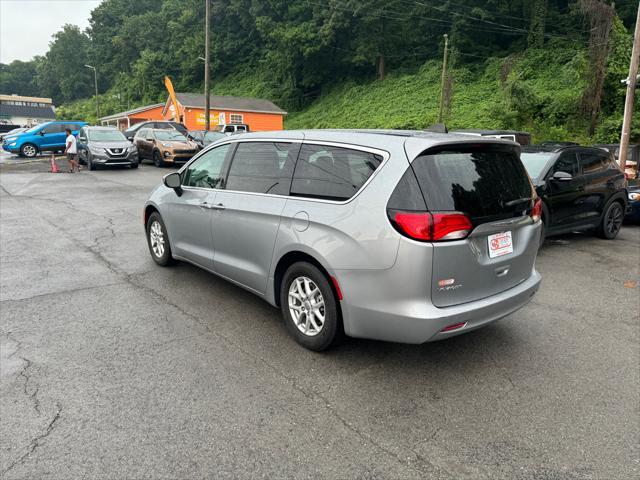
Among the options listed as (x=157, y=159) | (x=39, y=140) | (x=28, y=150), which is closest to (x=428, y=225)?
(x=157, y=159)

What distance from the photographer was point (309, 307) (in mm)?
3818

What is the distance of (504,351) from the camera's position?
3.96 metres

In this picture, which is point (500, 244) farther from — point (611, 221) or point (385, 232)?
point (611, 221)

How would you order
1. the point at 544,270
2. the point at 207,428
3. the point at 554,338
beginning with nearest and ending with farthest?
the point at 207,428
the point at 554,338
the point at 544,270

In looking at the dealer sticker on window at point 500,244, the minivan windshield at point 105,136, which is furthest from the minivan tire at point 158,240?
the minivan windshield at point 105,136

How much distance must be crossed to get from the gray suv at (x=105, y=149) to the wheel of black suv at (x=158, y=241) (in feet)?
43.8

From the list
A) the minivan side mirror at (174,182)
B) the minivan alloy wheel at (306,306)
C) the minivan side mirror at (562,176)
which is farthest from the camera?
the minivan side mirror at (562,176)

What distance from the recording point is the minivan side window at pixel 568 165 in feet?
24.7

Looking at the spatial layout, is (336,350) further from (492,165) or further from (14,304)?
(14,304)

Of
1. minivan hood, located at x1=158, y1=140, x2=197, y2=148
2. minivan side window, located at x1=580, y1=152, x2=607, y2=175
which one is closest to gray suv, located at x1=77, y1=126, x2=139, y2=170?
minivan hood, located at x1=158, y1=140, x2=197, y2=148

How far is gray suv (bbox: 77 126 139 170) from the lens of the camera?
18000 mm

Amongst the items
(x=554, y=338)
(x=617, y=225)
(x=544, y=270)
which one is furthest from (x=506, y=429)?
(x=617, y=225)

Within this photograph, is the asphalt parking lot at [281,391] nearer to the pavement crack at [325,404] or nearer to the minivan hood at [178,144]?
the pavement crack at [325,404]

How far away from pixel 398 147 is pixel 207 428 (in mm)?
2233
